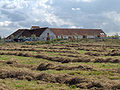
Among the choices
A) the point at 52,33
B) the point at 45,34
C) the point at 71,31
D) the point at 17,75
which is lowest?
the point at 17,75

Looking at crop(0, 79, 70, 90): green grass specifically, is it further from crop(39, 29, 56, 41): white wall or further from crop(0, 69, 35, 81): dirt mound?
crop(39, 29, 56, 41): white wall

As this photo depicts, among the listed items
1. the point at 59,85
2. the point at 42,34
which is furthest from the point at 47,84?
the point at 42,34

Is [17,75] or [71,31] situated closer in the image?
[17,75]

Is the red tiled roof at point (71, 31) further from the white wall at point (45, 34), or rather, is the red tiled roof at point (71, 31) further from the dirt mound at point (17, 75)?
the dirt mound at point (17, 75)

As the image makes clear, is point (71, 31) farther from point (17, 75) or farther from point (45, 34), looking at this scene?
point (17, 75)

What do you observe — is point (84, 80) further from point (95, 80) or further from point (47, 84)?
point (47, 84)

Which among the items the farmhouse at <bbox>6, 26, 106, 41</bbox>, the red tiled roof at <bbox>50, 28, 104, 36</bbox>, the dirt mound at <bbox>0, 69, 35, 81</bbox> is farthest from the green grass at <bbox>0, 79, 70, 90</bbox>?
the red tiled roof at <bbox>50, 28, 104, 36</bbox>

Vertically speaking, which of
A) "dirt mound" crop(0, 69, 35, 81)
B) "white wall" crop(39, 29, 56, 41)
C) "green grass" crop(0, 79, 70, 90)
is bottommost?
"green grass" crop(0, 79, 70, 90)

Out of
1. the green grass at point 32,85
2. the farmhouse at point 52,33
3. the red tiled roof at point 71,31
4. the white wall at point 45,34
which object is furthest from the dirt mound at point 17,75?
the red tiled roof at point 71,31

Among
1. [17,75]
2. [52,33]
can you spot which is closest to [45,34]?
[52,33]

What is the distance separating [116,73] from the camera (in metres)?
12.7

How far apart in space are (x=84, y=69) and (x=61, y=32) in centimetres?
7689

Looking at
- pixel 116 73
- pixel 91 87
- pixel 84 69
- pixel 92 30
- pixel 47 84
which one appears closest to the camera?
pixel 91 87

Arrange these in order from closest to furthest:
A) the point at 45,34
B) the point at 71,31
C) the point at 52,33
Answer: the point at 45,34 < the point at 52,33 < the point at 71,31
